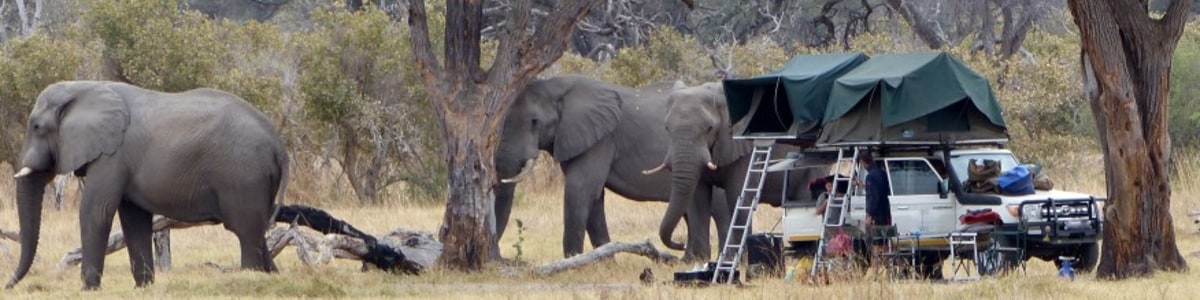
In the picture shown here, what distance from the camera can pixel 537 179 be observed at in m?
32.8

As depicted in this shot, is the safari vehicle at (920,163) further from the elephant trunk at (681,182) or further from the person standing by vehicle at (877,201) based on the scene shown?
the elephant trunk at (681,182)

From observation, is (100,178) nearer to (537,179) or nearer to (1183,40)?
(537,179)

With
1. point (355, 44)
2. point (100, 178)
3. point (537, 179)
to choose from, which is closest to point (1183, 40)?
point (537, 179)

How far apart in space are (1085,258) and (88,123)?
8.42 m

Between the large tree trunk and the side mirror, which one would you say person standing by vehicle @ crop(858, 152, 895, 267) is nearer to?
the side mirror

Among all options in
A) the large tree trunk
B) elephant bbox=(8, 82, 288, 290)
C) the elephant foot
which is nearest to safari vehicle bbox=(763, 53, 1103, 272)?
the large tree trunk

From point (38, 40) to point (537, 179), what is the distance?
26.3 feet

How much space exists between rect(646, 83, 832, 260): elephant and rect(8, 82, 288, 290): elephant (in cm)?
412

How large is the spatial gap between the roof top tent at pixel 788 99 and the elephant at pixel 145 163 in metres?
4.06

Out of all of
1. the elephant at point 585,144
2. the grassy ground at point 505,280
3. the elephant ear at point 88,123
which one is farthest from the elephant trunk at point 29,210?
the elephant at point 585,144

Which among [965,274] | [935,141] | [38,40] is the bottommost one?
[965,274]

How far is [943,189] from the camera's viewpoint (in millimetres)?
17859

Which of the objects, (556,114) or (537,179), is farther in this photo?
(537,179)

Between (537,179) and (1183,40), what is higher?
(1183,40)
